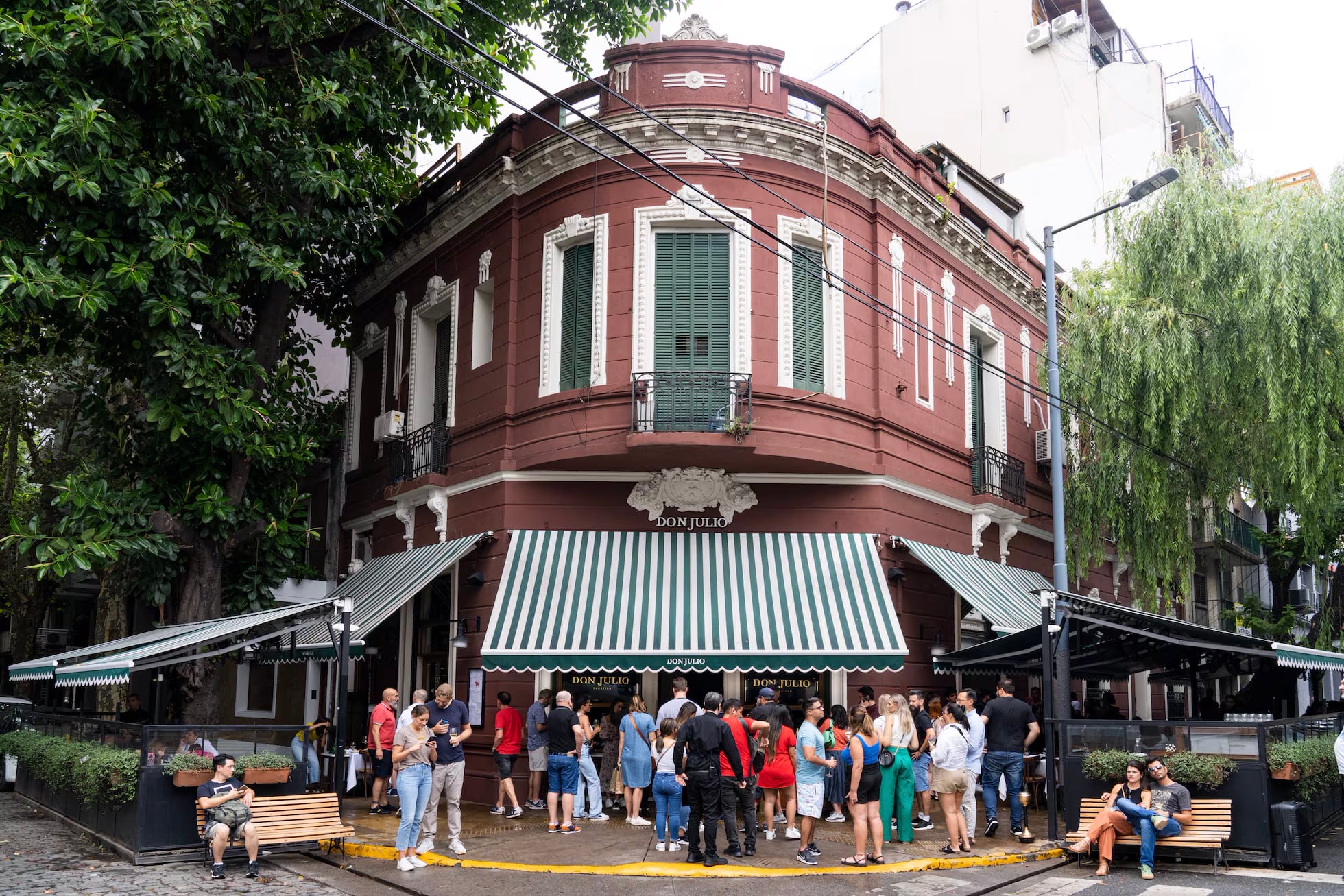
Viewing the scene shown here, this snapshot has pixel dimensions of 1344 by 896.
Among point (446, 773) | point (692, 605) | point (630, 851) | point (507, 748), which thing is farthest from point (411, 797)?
point (692, 605)

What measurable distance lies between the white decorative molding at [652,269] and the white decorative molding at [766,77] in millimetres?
1929

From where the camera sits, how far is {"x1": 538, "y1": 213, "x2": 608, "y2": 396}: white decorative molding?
16.2 m

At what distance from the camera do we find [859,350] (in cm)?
1700

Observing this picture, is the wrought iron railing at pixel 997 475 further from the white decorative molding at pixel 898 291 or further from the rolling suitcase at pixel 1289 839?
the rolling suitcase at pixel 1289 839

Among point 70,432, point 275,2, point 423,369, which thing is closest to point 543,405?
point 423,369

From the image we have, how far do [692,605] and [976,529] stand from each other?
20.7 feet

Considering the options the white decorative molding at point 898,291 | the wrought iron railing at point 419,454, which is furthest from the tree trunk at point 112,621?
the white decorative molding at point 898,291

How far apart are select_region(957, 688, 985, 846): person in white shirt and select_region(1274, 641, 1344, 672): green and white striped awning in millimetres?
3606

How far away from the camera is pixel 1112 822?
37.8 ft

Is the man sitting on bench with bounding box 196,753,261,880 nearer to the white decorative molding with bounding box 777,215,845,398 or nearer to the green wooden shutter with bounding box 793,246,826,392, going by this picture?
the white decorative molding with bounding box 777,215,845,398

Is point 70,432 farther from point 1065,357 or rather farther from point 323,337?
point 1065,357

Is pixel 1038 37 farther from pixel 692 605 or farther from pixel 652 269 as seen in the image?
pixel 692 605

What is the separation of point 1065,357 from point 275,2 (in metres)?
14.1

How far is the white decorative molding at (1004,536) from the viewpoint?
20000mm
